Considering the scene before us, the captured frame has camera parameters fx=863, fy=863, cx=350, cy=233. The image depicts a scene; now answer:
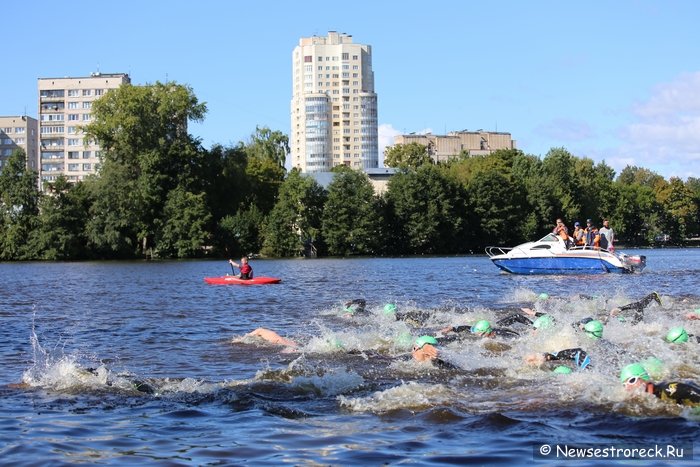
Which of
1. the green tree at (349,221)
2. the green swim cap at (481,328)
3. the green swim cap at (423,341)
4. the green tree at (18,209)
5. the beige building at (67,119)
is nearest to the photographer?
the green swim cap at (423,341)

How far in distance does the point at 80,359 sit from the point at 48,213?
67.2m

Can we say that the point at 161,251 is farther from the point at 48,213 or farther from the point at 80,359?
the point at 80,359

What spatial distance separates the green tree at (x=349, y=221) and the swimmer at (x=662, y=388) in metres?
74.5

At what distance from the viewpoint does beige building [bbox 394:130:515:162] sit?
17862 centimetres

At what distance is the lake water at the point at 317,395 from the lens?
9.14 metres

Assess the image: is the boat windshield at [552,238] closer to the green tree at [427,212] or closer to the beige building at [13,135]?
the green tree at [427,212]

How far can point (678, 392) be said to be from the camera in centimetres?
1052

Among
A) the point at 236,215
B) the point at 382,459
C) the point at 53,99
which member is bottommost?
the point at 382,459

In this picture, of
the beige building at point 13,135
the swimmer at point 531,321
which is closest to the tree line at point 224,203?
the swimmer at point 531,321

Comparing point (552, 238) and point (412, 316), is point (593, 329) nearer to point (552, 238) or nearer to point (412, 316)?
point (412, 316)

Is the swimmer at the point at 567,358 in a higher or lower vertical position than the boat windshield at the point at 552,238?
lower

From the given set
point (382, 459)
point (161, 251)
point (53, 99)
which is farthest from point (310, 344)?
point (53, 99)

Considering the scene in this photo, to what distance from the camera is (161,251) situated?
8012 cm

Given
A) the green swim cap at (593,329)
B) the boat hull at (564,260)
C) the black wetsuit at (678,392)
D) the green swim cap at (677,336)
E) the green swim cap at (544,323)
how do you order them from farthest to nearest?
the boat hull at (564,260) < the green swim cap at (544,323) < the green swim cap at (593,329) < the green swim cap at (677,336) < the black wetsuit at (678,392)
